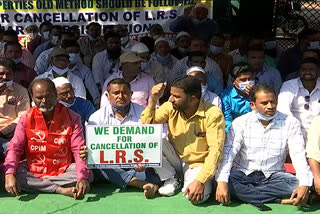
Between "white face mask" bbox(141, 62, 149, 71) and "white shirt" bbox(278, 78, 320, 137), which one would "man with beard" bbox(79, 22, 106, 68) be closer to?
"white face mask" bbox(141, 62, 149, 71)

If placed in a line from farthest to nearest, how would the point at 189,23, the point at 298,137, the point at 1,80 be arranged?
the point at 189,23 < the point at 1,80 < the point at 298,137

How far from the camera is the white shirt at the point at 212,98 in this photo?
4.77 metres

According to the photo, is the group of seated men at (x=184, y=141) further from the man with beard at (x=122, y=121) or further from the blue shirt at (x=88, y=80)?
the blue shirt at (x=88, y=80)

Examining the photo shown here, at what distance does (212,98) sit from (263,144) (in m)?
1.03

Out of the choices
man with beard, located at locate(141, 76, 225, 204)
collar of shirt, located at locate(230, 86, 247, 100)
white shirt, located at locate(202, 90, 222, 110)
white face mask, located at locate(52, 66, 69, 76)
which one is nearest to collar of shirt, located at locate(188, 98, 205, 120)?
man with beard, located at locate(141, 76, 225, 204)

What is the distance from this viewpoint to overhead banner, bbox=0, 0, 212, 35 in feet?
28.0

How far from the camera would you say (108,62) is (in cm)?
635

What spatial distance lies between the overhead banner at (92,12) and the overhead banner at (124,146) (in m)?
4.84

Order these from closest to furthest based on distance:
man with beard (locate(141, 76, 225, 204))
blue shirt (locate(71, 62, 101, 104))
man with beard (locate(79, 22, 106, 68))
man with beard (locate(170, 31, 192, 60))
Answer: man with beard (locate(141, 76, 225, 204))
blue shirt (locate(71, 62, 101, 104))
man with beard (locate(170, 31, 192, 60))
man with beard (locate(79, 22, 106, 68))

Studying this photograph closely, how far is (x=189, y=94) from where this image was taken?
3934 mm

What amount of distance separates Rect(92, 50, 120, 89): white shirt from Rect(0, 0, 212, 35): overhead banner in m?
2.40

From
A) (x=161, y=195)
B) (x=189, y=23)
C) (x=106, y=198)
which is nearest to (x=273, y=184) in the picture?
(x=161, y=195)

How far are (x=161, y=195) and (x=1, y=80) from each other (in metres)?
1.95

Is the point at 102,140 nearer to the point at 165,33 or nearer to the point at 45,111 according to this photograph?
the point at 45,111
